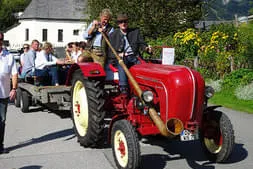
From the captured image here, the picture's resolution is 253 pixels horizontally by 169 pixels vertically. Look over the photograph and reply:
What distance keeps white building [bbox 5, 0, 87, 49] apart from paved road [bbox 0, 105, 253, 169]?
63.2 m

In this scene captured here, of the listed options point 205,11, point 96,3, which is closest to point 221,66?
point 205,11

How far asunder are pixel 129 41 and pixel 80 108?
4.97ft

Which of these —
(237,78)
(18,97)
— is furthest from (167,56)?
(237,78)

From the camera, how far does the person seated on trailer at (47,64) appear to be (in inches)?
436

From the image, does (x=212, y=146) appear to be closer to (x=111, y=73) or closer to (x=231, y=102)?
(x=111, y=73)

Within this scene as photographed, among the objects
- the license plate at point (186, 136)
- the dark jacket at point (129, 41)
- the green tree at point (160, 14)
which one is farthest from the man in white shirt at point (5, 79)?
the green tree at point (160, 14)

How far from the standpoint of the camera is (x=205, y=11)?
2369 centimetres

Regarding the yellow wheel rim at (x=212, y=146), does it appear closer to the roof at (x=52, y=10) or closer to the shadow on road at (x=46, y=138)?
the shadow on road at (x=46, y=138)

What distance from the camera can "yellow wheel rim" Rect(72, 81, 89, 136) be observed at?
7621mm

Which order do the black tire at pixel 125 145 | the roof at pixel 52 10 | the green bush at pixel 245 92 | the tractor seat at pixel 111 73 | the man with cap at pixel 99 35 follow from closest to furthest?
the black tire at pixel 125 145, the tractor seat at pixel 111 73, the man with cap at pixel 99 35, the green bush at pixel 245 92, the roof at pixel 52 10

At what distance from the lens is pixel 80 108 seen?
7.82m

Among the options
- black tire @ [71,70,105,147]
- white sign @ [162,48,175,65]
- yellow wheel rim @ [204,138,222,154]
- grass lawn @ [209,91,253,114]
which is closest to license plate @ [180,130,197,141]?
yellow wheel rim @ [204,138,222,154]

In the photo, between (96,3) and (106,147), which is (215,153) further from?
(96,3)

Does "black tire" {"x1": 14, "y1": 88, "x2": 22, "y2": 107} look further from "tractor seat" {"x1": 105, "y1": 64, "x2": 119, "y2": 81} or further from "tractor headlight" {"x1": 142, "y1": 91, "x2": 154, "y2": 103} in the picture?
"tractor headlight" {"x1": 142, "y1": 91, "x2": 154, "y2": 103}
